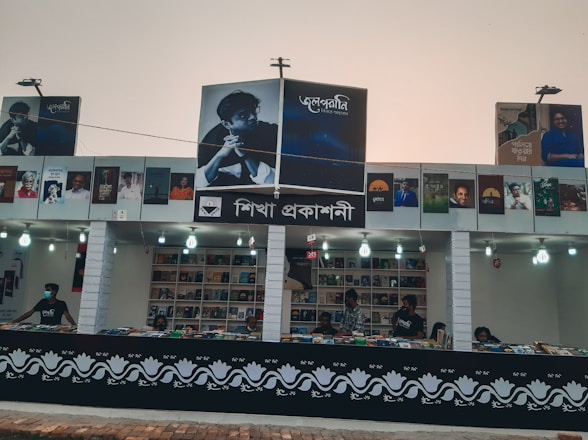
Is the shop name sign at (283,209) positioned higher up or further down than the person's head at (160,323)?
higher up

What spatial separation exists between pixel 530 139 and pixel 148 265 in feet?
23.5

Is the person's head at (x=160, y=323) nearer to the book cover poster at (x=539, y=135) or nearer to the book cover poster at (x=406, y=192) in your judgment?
the book cover poster at (x=406, y=192)

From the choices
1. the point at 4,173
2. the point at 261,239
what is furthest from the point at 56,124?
the point at 261,239

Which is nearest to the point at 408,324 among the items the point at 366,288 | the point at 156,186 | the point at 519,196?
the point at 366,288

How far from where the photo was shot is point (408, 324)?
7.35 meters

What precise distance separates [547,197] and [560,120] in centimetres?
140

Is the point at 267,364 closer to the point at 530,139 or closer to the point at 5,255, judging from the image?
the point at 530,139

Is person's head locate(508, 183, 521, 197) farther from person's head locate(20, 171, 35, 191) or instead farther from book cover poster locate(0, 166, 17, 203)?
book cover poster locate(0, 166, 17, 203)

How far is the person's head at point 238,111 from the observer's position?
251 inches

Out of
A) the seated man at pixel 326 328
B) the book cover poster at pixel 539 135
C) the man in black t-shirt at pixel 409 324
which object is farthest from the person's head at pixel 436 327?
the book cover poster at pixel 539 135

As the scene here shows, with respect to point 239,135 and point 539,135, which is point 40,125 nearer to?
point 239,135

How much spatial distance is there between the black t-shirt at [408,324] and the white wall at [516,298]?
160 centimetres

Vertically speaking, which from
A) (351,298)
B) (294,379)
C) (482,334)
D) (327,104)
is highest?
(327,104)

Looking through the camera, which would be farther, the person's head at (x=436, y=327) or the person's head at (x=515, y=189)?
the person's head at (x=436, y=327)
